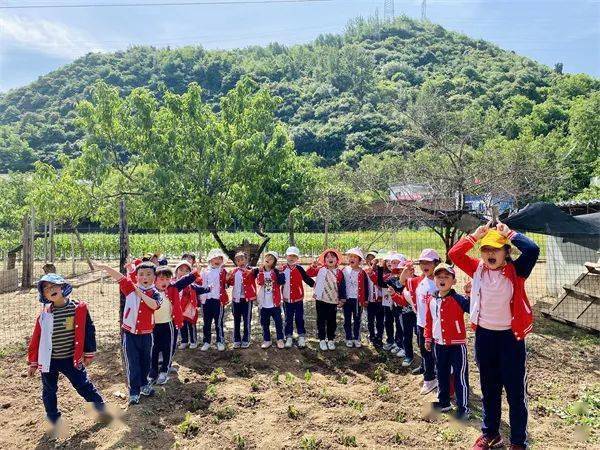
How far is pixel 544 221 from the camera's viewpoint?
8.80m

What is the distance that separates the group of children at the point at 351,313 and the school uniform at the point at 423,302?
1cm

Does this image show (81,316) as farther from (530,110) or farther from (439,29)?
(439,29)

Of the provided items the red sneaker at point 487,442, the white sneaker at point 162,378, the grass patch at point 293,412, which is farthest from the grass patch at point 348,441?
the white sneaker at point 162,378

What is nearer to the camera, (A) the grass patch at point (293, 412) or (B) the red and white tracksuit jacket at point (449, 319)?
(B) the red and white tracksuit jacket at point (449, 319)

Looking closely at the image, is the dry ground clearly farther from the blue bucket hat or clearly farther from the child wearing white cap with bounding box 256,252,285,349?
the blue bucket hat

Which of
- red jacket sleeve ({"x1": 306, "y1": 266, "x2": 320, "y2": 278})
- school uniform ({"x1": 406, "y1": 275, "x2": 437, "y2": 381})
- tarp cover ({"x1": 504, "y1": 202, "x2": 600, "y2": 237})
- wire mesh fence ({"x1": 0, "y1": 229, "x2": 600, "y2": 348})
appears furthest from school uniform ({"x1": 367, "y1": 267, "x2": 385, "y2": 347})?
wire mesh fence ({"x1": 0, "y1": 229, "x2": 600, "y2": 348})

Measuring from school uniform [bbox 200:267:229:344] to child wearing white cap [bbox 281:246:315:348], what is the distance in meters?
0.95

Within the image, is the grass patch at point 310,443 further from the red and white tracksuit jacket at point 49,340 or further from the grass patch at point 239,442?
the red and white tracksuit jacket at point 49,340

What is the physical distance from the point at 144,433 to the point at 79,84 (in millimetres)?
114928

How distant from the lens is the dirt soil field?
4.48m

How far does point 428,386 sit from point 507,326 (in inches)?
88.7

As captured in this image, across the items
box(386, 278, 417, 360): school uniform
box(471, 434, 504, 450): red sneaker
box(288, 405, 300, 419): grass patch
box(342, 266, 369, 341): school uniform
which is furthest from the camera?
box(342, 266, 369, 341): school uniform

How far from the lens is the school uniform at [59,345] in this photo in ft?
15.0

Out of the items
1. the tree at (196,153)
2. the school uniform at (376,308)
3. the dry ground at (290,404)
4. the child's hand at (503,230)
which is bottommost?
the dry ground at (290,404)
